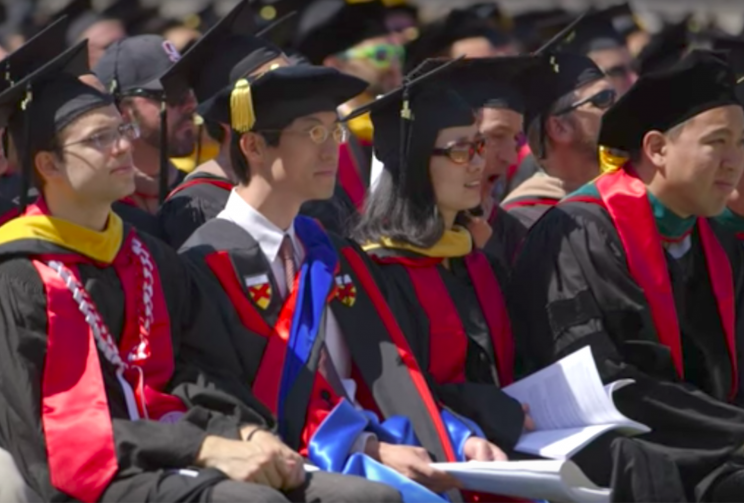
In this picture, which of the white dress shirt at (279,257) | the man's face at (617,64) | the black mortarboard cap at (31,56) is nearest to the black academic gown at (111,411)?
the white dress shirt at (279,257)

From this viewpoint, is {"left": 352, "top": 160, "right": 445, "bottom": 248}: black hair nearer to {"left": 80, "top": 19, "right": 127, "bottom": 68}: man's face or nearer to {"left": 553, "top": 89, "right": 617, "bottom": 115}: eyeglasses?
{"left": 553, "top": 89, "right": 617, "bottom": 115}: eyeglasses

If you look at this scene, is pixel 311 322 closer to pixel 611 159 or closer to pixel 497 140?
pixel 611 159

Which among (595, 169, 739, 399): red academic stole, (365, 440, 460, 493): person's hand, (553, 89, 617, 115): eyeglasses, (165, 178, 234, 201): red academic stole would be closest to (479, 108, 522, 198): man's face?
(553, 89, 617, 115): eyeglasses

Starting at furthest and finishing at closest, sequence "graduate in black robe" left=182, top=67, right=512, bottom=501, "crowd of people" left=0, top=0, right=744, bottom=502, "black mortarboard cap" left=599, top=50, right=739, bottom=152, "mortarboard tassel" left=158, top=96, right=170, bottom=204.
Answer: "mortarboard tassel" left=158, top=96, right=170, bottom=204
"black mortarboard cap" left=599, top=50, right=739, bottom=152
"graduate in black robe" left=182, top=67, right=512, bottom=501
"crowd of people" left=0, top=0, right=744, bottom=502

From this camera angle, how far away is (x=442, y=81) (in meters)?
6.64

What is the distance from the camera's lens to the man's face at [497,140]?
7.53m

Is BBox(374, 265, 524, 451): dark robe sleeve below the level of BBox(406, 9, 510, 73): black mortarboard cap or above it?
below

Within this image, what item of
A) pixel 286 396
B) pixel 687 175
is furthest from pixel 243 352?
pixel 687 175

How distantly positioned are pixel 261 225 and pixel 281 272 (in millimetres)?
Answer: 171

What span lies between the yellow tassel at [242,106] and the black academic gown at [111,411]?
87cm

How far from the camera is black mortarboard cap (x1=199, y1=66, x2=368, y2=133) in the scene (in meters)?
6.17

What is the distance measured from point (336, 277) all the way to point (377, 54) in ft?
11.2

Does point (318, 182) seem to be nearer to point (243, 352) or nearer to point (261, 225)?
point (261, 225)

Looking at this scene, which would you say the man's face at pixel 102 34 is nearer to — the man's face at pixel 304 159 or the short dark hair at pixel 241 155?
the short dark hair at pixel 241 155
